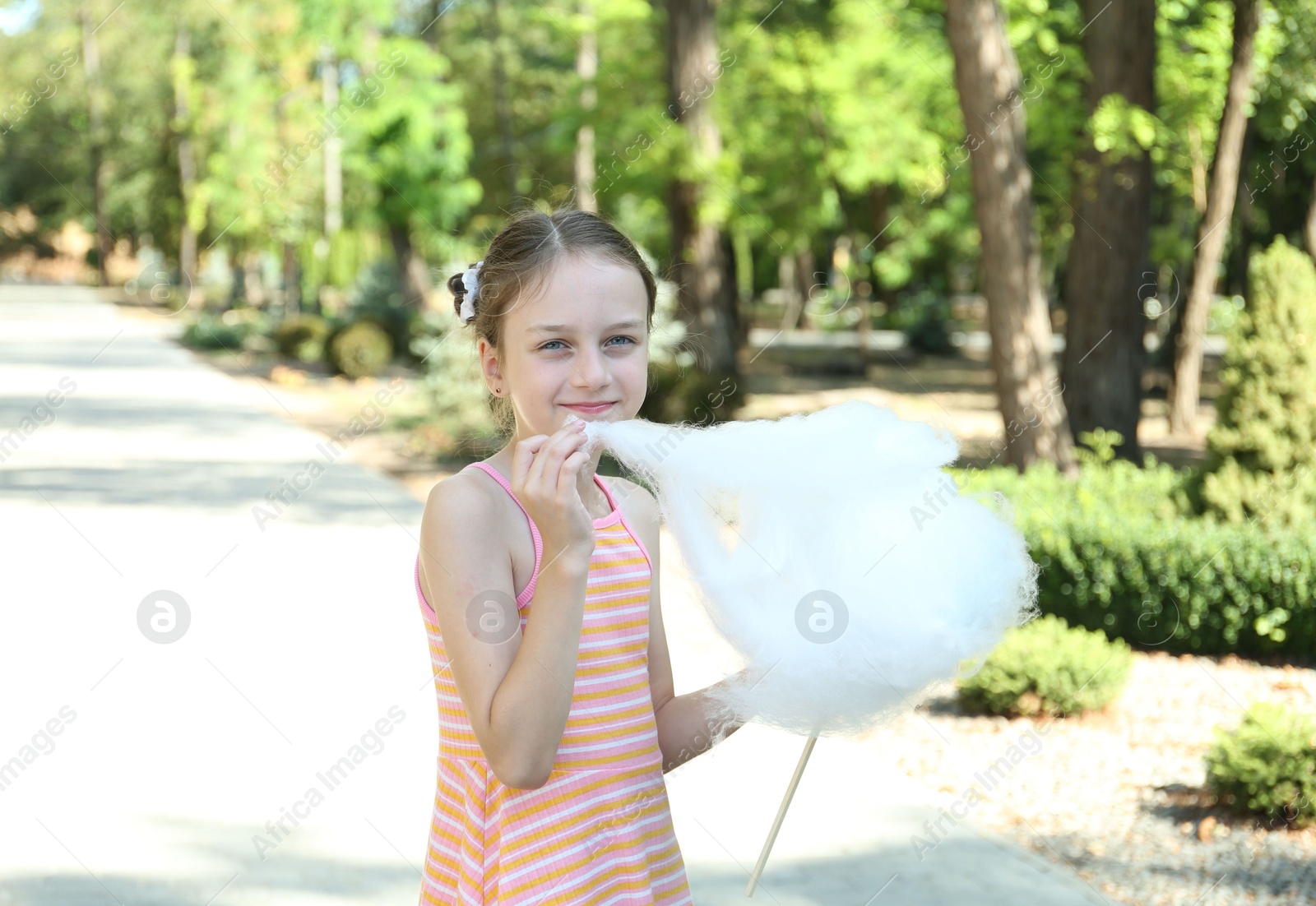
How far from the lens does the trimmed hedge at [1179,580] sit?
6.58m

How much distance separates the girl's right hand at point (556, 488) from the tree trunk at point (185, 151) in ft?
123

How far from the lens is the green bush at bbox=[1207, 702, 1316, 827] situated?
4523mm

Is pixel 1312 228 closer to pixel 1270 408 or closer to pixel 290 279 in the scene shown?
pixel 1270 408

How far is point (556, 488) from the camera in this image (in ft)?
5.02

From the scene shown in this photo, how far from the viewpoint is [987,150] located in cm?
822

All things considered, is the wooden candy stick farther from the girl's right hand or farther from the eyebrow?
the eyebrow

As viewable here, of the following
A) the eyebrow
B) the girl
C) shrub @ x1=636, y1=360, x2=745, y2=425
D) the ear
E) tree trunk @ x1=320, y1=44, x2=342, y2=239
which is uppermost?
tree trunk @ x1=320, y1=44, x2=342, y2=239

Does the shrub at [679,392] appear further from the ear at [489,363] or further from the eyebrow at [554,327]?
the eyebrow at [554,327]

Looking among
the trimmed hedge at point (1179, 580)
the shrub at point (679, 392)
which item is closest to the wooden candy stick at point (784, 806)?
the trimmed hedge at point (1179, 580)

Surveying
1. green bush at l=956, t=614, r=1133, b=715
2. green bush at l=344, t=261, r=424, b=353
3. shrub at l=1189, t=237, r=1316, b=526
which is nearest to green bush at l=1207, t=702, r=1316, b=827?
green bush at l=956, t=614, r=1133, b=715

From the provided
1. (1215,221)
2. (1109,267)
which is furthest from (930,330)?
(1109,267)

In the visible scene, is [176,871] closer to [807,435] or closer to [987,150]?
[807,435]

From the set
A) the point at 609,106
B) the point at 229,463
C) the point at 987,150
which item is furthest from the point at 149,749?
the point at 609,106

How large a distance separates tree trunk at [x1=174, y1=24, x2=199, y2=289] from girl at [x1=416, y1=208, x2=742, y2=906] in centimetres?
3737
